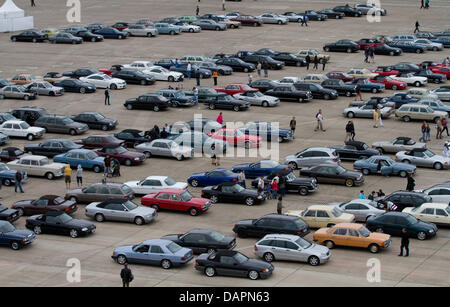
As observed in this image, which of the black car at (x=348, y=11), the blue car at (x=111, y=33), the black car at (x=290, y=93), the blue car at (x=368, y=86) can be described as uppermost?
the black car at (x=348, y=11)

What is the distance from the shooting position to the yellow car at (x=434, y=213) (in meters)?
36.4

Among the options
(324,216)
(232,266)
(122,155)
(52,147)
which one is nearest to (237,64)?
(122,155)

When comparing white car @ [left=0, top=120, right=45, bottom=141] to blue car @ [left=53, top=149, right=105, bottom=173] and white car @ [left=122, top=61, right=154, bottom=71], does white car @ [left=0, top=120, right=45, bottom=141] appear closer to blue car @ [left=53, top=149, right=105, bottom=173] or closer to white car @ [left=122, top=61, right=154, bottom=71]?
blue car @ [left=53, top=149, right=105, bottom=173]

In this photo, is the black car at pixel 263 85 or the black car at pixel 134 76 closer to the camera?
the black car at pixel 263 85

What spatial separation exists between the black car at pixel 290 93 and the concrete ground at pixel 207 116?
601 millimetres

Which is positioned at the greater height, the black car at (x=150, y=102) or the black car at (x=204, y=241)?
the black car at (x=150, y=102)

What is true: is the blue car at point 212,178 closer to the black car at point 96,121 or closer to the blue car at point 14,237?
the blue car at point 14,237

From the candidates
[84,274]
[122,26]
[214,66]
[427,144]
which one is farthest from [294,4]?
[84,274]

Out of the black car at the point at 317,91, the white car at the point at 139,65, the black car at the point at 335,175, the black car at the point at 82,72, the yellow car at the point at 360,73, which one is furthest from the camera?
the white car at the point at 139,65

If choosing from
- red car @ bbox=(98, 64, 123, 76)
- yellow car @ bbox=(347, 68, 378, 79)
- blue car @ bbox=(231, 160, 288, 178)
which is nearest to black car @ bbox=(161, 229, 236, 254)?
blue car @ bbox=(231, 160, 288, 178)

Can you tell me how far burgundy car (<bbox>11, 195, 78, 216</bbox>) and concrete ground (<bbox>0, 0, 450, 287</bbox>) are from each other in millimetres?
537

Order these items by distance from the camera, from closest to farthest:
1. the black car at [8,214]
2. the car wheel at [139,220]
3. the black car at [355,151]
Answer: the black car at [8,214]
the car wheel at [139,220]
the black car at [355,151]

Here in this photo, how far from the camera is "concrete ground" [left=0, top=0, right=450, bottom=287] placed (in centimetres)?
3122

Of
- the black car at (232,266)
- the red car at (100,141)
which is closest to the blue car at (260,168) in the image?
the red car at (100,141)
